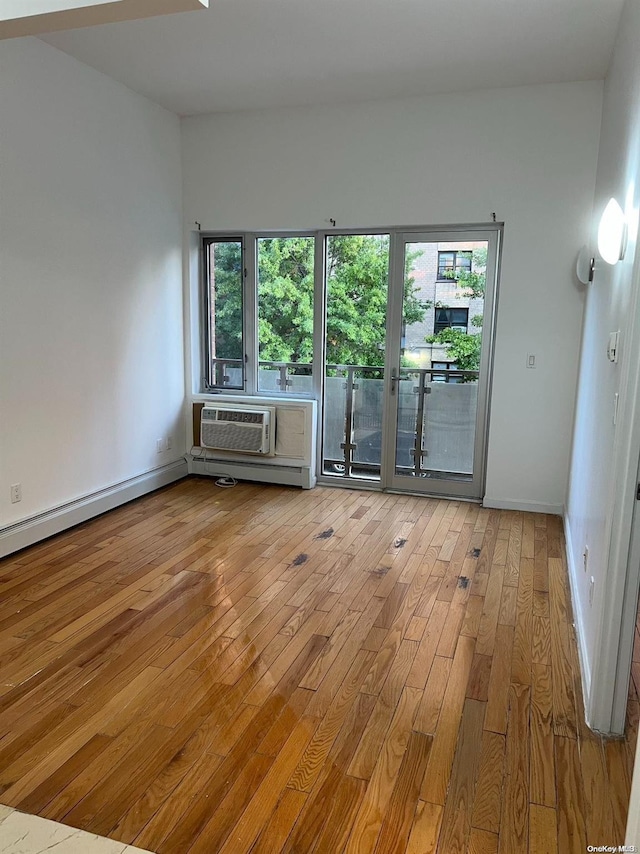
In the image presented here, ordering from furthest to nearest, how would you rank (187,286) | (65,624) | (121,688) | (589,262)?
(187,286) < (589,262) < (65,624) < (121,688)

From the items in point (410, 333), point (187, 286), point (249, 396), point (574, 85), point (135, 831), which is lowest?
point (135, 831)

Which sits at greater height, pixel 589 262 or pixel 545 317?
pixel 589 262

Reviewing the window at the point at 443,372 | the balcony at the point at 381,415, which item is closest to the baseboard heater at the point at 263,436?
the balcony at the point at 381,415

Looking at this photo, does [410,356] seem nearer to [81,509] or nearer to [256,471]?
[256,471]

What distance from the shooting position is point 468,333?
4785mm

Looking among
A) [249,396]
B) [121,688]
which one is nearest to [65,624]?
[121,688]

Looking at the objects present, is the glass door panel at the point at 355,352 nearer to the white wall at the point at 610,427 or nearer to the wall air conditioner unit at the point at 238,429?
the wall air conditioner unit at the point at 238,429

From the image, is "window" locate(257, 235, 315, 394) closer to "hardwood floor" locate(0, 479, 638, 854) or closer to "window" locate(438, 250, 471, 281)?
"window" locate(438, 250, 471, 281)

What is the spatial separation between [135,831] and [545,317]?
4.01 meters

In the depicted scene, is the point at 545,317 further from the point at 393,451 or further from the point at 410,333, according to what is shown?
the point at 393,451

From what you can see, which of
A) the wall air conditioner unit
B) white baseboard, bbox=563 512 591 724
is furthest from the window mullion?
white baseboard, bbox=563 512 591 724

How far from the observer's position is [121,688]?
94.4 inches

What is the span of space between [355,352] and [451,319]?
2.77 ft

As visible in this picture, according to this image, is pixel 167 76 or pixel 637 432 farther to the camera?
pixel 167 76
